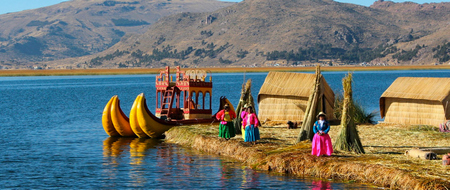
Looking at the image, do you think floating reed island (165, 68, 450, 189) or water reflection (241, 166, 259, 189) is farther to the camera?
water reflection (241, 166, 259, 189)

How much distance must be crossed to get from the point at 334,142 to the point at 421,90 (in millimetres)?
7733

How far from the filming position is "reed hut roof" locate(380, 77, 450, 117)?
25.9 meters

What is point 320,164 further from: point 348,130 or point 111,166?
point 111,166

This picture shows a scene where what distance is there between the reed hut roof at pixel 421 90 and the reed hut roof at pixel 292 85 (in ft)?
10.1

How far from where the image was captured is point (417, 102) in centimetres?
2678

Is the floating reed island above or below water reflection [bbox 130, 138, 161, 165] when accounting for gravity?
above

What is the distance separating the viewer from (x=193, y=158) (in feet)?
73.6

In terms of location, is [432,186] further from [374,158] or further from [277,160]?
[277,160]

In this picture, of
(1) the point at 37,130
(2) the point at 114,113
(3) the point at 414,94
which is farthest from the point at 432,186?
(1) the point at 37,130

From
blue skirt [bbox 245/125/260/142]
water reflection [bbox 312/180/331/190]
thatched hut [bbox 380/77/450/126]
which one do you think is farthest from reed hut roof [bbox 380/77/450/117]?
water reflection [bbox 312/180/331/190]

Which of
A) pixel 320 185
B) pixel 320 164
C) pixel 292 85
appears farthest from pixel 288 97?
pixel 320 185

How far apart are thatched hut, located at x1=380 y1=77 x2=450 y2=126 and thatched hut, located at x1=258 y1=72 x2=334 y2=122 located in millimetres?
2593

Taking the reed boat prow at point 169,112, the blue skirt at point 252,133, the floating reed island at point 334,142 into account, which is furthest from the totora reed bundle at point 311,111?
the reed boat prow at point 169,112

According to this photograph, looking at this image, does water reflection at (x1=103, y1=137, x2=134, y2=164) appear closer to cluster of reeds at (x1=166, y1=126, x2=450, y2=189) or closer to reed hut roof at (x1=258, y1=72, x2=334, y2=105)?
cluster of reeds at (x1=166, y1=126, x2=450, y2=189)
